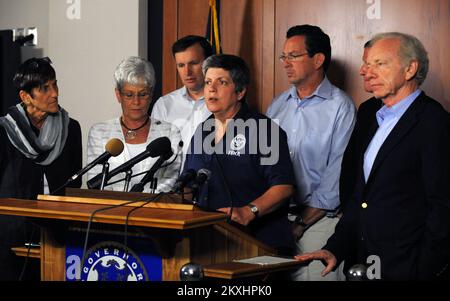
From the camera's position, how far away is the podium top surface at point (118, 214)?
2918 millimetres

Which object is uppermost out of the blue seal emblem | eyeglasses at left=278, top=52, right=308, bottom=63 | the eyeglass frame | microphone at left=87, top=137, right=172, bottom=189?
eyeglasses at left=278, top=52, right=308, bottom=63

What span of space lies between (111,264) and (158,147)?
0.47 m

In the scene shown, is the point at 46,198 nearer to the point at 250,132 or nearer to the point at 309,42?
the point at 250,132

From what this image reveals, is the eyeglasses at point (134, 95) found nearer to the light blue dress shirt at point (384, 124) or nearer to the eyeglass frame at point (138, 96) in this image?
the eyeglass frame at point (138, 96)

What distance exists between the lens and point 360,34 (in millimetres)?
5105

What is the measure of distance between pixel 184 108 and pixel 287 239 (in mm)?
1323

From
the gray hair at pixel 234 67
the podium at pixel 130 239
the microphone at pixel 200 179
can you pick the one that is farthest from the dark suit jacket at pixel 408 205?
the gray hair at pixel 234 67

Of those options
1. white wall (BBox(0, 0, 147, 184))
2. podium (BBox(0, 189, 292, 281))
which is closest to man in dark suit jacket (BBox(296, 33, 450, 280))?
podium (BBox(0, 189, 292, 281))

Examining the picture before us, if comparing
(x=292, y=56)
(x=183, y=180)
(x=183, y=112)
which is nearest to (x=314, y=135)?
(x=292, y=56)

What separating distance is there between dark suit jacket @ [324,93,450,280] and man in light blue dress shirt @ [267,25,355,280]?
0.95m

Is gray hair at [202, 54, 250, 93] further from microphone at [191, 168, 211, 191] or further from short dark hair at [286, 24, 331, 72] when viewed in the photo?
microphone at [191, 168, 211, 191]

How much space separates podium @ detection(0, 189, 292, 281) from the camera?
3.04m

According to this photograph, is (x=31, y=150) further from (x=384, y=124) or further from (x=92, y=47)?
(x=92, y=47)
